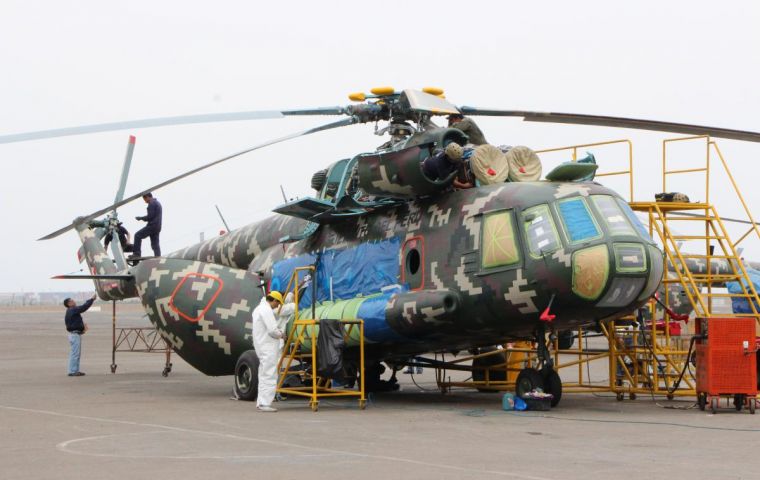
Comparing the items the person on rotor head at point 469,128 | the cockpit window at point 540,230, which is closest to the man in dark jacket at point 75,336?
the person on rotor head at point 469,128

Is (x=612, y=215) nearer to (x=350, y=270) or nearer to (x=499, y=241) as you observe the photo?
(x=499, y=241)

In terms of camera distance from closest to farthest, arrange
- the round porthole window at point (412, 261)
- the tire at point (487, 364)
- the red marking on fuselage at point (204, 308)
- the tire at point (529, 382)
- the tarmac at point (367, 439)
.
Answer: the tarmac at point (367, 439)
the tire at point (529, 382)
the round porthole window at point (412, 261)
the red marking on fuselage at point (204, 308)
the tire at point (487, 364)

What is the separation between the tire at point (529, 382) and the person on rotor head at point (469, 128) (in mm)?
4015

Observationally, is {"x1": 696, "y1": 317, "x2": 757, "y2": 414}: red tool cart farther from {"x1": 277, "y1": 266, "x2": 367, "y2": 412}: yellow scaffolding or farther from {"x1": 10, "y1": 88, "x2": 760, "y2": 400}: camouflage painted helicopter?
{"x1": 277, "y1": 266, "x2": 367, "y2": 412}: yellow scaffolding

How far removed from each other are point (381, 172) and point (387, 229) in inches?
45.7

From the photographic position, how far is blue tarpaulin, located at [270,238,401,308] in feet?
51.2

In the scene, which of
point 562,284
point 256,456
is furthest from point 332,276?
point 256,456

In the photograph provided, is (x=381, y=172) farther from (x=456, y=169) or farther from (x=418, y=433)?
(x=418, y=433)

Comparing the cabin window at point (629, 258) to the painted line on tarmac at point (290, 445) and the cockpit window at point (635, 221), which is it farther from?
the painted line on tarmac at point (290, 445)

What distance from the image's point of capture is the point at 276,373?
1479 centimetres

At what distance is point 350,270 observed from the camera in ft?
53.4

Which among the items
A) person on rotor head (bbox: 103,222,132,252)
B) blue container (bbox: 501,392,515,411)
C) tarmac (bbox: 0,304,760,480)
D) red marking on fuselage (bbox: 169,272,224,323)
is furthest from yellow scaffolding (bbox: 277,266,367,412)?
person on rotor head (bbox: 103,222,132,252)

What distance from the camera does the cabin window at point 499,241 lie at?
13781 mm

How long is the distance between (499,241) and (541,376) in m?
2.09
